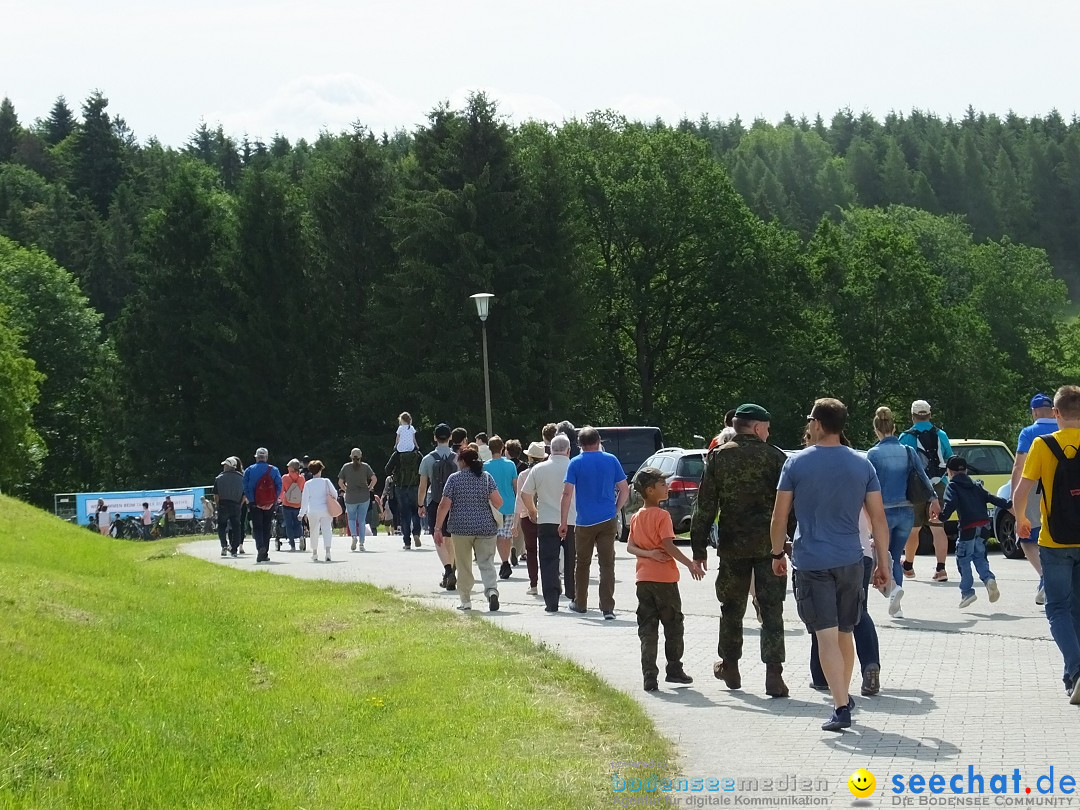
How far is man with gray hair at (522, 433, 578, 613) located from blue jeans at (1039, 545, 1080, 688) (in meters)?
7.09

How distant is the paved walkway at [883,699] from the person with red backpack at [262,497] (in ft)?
33.3

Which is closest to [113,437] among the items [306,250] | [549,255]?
[306,250]

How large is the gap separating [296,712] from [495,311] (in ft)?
142

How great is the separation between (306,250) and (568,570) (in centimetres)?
4822

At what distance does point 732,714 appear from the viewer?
9.25m

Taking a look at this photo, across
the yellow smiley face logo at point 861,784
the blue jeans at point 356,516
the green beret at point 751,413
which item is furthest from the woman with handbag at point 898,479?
the blue jeans at point 356,516

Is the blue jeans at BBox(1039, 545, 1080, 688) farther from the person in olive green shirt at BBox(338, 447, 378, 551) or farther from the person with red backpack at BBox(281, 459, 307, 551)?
the person with red backpack at BBox(281, 459, 307, 551)

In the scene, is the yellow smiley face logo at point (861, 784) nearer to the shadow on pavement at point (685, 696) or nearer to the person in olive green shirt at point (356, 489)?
the shadow on pavement at point (685, 696)

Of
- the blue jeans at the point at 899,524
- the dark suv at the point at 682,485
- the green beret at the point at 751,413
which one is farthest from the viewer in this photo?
the dark suv at the point at 682,485

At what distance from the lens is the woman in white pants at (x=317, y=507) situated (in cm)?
2616

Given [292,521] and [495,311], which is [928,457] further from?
[495,311]

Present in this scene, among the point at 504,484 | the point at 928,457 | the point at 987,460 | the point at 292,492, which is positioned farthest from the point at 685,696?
the point at 292,492

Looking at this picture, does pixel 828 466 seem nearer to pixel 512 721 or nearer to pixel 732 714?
pixel 732 714

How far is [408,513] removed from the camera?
28734mm
